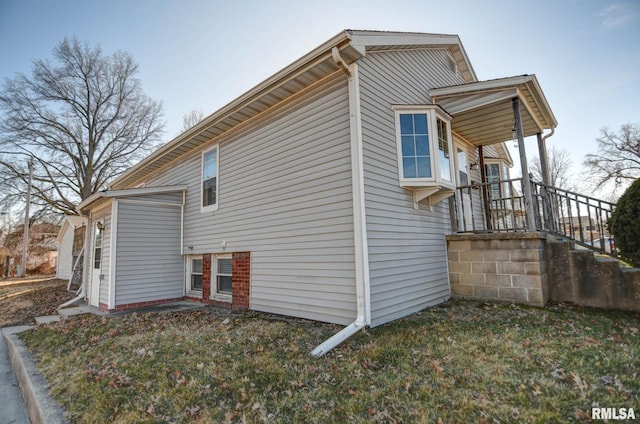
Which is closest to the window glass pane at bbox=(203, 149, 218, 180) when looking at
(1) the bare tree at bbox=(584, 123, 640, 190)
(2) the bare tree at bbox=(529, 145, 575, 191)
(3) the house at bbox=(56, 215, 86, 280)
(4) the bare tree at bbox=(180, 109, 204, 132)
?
(3) the house at bbox=(56, 215, 86, 280)

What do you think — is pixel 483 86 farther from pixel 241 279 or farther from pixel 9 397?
pixel 9 397

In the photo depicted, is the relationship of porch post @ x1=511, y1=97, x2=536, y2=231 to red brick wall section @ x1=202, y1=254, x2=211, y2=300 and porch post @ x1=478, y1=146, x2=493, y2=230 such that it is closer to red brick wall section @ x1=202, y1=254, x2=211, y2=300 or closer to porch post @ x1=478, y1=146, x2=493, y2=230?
porch post @ x1=478, y1=146, x2=493, y2=230

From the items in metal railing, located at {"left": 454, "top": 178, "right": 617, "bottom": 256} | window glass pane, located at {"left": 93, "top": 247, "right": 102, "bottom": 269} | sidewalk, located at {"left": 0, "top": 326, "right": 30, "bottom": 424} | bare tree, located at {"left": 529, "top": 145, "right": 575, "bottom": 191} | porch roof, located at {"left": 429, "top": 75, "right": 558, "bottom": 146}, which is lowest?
sidewalk, located at {"left": 0, "top": 326, "right": 30, "bottom": 424}

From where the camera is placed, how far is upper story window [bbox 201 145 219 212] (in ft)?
26.2

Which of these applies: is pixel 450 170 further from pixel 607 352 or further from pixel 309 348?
pixel 309 348

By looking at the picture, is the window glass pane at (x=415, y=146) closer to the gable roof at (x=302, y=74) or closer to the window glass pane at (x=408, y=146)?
the window glass pane at (x=408, y=146)

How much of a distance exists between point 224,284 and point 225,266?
0.45 metres

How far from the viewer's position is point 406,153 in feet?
19.0

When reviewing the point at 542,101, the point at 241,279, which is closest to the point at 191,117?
the point at 241,279

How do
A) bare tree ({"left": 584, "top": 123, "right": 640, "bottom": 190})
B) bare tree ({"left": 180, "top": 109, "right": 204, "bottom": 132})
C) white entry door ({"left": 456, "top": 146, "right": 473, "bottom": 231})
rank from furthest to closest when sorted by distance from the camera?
1. bare tree ({"left": 584, "top": 123, "right": 640, "bottom": 190})
2. bare tree ({"left": 180, "top": 109, "right": 204, "bottom": 132})
3. white entry door ({"left": 456, "top": 146, "right": 473, "bottom": 231})

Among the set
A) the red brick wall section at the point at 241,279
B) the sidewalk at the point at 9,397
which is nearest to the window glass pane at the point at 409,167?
the red brick wall section at the point at 241,279

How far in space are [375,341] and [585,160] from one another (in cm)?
3001

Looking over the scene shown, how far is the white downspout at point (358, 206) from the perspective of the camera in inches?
180

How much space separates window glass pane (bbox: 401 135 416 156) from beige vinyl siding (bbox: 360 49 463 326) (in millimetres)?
229
